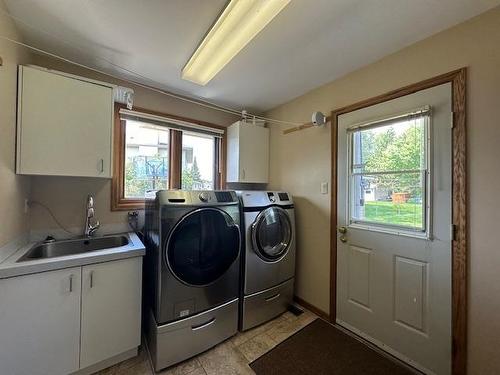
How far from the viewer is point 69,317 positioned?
4.47 ft

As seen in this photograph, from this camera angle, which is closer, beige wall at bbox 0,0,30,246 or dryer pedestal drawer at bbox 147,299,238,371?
beige wall at bbox 0,0,30,246

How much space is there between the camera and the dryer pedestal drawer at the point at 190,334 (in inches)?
59.4

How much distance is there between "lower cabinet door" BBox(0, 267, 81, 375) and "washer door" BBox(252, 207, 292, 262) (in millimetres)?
1343

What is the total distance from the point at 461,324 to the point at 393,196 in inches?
34.8

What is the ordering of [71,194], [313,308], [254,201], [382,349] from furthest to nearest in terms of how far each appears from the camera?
[313,308] → [254,201] → [71,194] → [382,349]

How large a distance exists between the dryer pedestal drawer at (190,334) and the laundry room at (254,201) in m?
0.01

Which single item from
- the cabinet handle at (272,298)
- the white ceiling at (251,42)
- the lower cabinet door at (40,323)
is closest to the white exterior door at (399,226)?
the white ceiling at (251,42)

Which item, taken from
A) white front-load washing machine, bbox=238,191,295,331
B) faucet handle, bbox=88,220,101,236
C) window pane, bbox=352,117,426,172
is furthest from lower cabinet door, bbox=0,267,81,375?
window pane, bbox=352,117,426,172

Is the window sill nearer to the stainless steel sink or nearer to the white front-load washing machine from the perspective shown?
the stainless steel sink

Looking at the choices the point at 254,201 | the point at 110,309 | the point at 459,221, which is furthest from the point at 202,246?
the point at 459,221

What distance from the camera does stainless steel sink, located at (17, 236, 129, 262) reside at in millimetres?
1622

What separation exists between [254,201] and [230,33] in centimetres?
130

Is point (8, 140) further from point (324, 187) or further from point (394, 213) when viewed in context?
point (394, 213)

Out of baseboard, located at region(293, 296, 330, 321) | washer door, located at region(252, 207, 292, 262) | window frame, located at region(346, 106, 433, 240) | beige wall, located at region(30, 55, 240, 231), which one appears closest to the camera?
window frame, located at region(346, 106, 433, 240)
